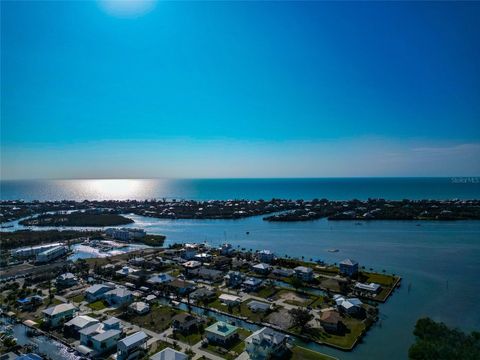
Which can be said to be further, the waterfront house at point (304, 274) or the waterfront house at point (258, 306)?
the waterfront house at point (304, 274)

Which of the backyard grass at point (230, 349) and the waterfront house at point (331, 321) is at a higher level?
the waterfront house at point (331, 321)

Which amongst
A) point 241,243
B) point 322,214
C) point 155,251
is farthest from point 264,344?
point 322,214

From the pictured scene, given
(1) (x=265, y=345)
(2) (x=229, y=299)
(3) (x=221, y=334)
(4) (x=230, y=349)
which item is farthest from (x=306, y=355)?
(2) (x=229, y=299)

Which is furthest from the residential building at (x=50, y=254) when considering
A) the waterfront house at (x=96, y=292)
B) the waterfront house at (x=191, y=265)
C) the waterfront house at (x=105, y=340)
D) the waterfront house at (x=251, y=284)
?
the waterfront house at (x=251, y=284)

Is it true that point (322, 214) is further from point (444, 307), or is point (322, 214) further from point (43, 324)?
point (43, 324)

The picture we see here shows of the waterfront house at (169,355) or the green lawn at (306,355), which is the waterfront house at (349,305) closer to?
the green lawn at (306,355)
